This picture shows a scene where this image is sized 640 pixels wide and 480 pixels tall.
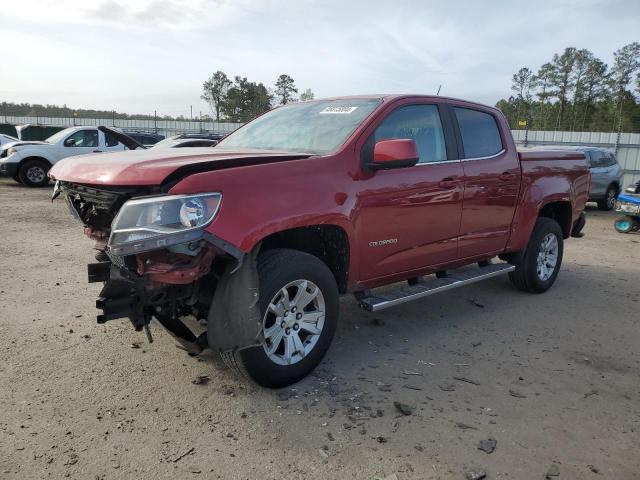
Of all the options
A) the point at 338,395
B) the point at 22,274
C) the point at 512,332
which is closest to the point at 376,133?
the point at 338,395

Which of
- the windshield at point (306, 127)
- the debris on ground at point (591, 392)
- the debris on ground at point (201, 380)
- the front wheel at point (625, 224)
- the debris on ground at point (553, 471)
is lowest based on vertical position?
the debris on ground at point (553, 471)

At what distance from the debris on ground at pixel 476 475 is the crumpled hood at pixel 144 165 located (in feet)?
7.08

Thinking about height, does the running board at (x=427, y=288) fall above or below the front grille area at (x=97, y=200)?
below

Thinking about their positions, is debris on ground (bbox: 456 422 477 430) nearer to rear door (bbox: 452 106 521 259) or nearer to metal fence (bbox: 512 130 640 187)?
rear door (bbox: 452 106 521 259)

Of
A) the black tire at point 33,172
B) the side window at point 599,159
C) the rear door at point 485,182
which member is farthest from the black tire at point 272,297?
the black tire at point 33,172

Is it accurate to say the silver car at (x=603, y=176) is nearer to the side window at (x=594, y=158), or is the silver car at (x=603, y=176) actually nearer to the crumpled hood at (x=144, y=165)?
the side window at (x=594, y=158)

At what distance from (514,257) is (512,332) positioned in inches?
52.3

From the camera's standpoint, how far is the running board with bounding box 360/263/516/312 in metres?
3.84

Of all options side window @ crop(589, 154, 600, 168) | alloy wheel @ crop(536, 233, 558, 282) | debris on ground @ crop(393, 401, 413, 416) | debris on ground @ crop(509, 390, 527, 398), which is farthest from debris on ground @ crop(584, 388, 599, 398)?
side window @ crop(589, 154, 600, 168)

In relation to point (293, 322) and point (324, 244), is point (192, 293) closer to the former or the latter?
point (293, 322)

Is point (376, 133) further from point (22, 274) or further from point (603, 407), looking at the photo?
point (22, 274)

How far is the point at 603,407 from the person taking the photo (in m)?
3.33

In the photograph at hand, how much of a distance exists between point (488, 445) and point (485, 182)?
2.61 metres

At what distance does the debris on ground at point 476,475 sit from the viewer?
2.57 metres
